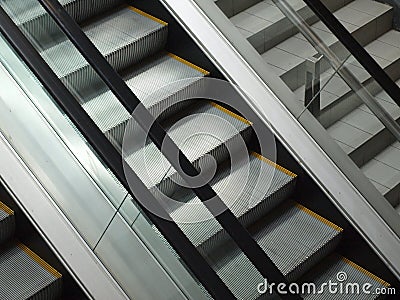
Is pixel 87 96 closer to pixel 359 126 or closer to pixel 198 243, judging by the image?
pixel 198 243

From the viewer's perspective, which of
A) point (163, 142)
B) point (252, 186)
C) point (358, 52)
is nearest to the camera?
point (163, 142)

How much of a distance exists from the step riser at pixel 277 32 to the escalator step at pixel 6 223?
1953 millimetres

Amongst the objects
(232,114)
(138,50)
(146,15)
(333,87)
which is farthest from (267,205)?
(146,15)

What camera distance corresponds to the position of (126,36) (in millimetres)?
5754

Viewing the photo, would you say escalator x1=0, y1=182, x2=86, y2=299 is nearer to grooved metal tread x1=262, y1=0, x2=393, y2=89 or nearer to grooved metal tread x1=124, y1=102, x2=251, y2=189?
grooved metal tread x1=124, y1=102, x2=251, y2=189

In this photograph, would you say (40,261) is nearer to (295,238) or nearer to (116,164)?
(116,164)

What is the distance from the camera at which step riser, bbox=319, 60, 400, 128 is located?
5570 mm

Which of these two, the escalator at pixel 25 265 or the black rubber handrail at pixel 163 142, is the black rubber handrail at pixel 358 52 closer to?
the black rubber handrail at pixel 163 142

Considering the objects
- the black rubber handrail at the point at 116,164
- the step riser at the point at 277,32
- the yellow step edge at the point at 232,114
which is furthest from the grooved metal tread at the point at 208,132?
the black rubber handrail at the point at 116,164

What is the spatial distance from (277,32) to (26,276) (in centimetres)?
220

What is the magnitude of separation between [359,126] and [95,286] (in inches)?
83.1

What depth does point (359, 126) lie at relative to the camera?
5629mm

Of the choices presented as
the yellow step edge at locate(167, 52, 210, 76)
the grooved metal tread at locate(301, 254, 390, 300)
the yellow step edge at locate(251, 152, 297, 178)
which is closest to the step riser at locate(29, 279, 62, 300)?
the grooved metal tread at locate(301, 254, 390, 300)

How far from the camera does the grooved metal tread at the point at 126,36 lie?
18.6 feet
